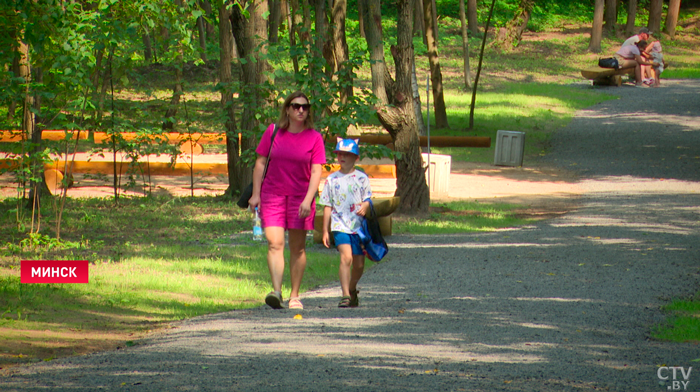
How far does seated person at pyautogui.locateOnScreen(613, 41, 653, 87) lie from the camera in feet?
103

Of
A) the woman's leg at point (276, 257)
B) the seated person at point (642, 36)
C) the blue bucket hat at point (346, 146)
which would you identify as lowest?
the woman's leg at point (276, 257)

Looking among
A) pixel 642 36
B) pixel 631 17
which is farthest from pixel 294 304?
pixel 631 17

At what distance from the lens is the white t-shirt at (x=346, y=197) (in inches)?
268

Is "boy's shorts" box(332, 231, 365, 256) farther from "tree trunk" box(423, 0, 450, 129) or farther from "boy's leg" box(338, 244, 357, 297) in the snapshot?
"tree trunk" box(423, 0, 450, 129)

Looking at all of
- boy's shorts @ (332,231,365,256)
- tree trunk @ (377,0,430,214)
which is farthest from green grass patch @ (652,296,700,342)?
tree trunk @ (377,0,430,214)

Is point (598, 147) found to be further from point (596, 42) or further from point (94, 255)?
point (596, 42)

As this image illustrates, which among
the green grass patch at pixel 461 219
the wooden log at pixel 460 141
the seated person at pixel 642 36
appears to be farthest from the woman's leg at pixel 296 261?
the seated person at pixel 642 36

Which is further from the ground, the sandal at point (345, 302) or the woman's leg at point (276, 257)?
the woman's leg at point (276, 257)

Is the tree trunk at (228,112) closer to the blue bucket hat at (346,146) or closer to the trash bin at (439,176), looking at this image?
the trash bin at (439,176)

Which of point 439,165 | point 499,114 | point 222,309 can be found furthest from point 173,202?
point 499,114

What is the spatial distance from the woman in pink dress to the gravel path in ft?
2.66

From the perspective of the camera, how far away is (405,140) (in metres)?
14.0

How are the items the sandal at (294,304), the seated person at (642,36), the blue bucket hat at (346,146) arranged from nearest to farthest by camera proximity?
the blue bucket hat at (346,146), the sandal at (294,304), the seated person at (642,36)

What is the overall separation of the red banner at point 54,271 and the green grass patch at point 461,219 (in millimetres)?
5114
